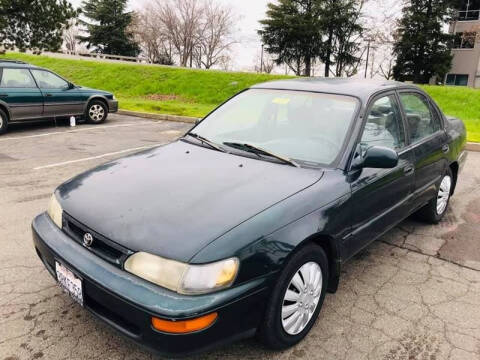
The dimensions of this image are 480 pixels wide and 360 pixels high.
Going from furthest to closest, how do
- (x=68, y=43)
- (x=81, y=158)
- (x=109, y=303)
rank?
(x=68, y=43), (x=81, y=158), (x=109, y=303)

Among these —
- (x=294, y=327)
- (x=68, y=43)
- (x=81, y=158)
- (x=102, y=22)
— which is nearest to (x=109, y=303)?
(x=294, y=327)

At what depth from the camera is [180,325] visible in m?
1.87

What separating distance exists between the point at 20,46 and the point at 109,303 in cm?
1554

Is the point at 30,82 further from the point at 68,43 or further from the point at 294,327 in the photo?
the point at 68,43

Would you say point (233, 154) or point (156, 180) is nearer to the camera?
point (156, 180)

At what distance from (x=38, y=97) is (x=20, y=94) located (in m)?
0.39

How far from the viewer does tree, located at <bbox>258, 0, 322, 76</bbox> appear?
35875 millimetres

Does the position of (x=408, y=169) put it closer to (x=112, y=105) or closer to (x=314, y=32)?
(x=112, y=105)

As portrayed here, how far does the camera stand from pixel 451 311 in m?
2.94

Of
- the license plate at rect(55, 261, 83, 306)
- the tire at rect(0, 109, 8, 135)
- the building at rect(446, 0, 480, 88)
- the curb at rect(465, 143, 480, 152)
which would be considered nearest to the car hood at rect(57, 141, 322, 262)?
the license plate at rect(55, 261, 83, 306)

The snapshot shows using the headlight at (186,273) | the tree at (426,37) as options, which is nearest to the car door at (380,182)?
the headlight at (186,273)

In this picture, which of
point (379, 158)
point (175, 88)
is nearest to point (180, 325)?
point (379, 158)

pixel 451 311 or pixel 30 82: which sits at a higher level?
pixel 30 82

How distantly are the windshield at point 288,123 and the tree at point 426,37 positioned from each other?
3310cm
